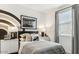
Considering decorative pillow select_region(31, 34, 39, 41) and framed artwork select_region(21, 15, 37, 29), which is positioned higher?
framed artwork select_region(21, 15, 37, 29)

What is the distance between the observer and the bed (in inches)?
51.4

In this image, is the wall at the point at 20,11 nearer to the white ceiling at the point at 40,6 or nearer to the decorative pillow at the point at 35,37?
the white ceiling at the point at 40,6

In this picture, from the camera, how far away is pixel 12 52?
4.18ft

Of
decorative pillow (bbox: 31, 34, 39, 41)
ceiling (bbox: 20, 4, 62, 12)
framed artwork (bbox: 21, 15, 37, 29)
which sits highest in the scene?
ceiling (bbox: 20, 4, 62, 12)

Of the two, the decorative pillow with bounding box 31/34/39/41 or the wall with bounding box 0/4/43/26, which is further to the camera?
the decorative pillow with bounding box 31/34/39/41

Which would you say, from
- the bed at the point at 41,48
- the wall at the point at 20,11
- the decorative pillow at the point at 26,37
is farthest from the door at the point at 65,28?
the decorative pillow at the point at 26,37

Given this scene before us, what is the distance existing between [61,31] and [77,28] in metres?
0.24

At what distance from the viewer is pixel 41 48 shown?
1340 mm

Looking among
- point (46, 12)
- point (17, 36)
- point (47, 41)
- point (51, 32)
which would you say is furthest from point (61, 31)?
point (17, 36)

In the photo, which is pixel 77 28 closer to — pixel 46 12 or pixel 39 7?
pixel 46 12

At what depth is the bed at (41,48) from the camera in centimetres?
130

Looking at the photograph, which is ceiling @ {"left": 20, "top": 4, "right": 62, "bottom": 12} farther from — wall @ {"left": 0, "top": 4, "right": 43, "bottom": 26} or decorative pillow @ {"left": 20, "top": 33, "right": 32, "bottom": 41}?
decorative pillow @ {"left": 20, "top": 33, "right": 32, "bottom": 41}

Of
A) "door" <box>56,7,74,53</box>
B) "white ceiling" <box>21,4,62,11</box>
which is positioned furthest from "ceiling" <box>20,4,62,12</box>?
"door" <box>56,7,74,53</box>

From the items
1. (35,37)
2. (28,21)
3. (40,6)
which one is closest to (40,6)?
(40,6)
